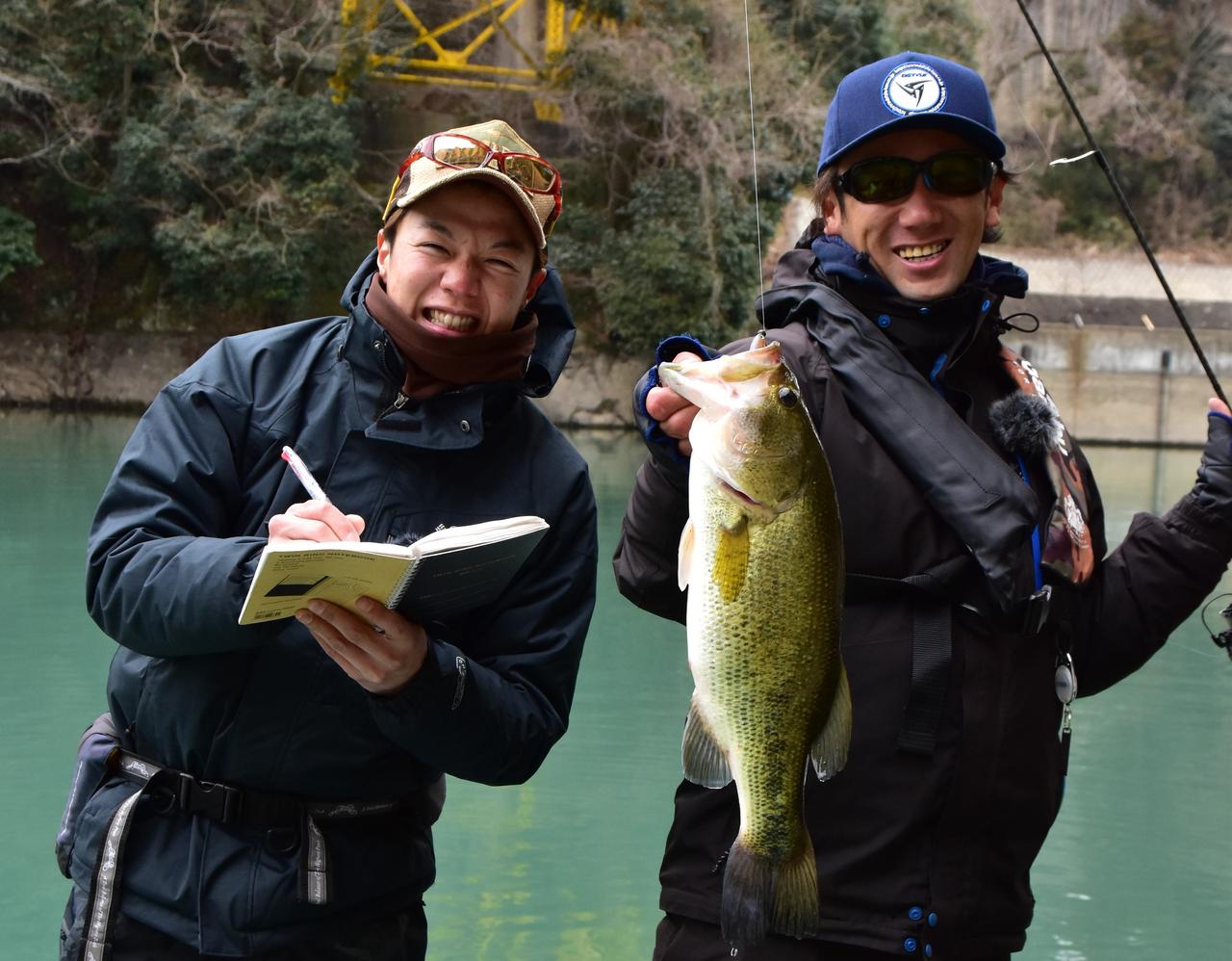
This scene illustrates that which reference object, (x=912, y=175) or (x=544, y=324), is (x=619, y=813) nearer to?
(x=544, y=324)

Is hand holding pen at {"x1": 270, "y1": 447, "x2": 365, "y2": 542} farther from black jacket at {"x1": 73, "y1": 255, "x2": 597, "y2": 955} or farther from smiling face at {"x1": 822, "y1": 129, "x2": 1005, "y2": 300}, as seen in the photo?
smiling face at {"x1": 822, "y1": 129, "x2": 1005, "y2": 300}

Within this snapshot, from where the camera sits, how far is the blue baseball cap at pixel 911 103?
7.78ft

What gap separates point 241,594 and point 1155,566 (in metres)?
1.57

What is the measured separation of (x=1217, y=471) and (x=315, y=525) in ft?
5.47

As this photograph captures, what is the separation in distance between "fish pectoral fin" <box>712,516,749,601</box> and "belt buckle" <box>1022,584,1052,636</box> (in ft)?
1.61

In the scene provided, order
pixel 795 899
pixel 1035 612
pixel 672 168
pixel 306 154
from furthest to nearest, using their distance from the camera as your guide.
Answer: pixel 672 168 → pixel 306 154 → pixel 1035 612 → pixel 795 899

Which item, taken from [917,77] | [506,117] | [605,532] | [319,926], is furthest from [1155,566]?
[506,117]

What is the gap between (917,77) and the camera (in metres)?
2.39

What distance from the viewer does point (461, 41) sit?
2495cm

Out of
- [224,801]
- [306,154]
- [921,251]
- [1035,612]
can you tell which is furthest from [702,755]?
[306,154]

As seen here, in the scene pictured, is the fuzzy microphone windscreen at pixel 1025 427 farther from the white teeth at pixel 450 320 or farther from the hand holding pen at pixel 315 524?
the hand holding pen at pixel 315 524

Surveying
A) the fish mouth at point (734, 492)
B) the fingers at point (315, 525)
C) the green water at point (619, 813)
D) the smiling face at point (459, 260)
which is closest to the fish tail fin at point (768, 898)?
the fish mouth at point (734, 492)

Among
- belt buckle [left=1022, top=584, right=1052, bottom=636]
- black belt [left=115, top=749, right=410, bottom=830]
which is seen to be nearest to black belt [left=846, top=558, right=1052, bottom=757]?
belt buckle [left=1022, top=584, right=1052, bottom=636]

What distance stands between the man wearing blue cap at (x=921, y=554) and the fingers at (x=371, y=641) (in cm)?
41
